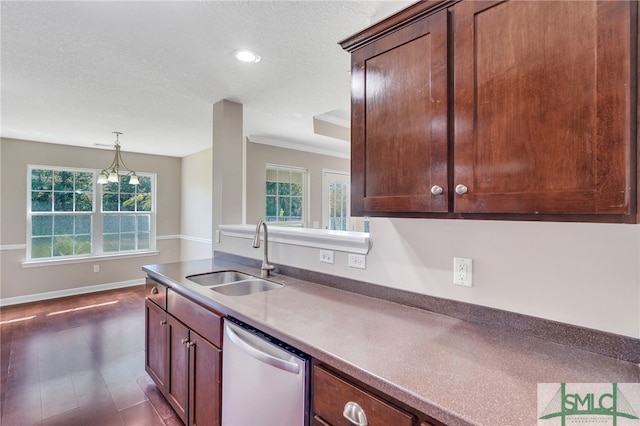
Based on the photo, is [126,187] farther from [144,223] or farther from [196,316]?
[196,316]

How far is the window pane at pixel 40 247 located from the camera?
4523mm

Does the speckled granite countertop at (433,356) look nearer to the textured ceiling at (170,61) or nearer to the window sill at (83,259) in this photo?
the textured ceiling at (170,61)

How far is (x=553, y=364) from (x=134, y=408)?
2478 millimetres

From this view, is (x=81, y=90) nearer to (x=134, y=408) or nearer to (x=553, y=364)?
(x=134, y=408)

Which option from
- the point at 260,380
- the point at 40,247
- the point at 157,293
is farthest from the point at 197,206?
the point at 260,380

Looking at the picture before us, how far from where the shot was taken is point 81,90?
263cm

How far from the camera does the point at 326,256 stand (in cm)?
190

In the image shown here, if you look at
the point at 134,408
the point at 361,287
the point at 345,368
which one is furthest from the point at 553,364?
the point at 134,408

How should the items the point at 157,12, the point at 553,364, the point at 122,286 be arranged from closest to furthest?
the point at 553,364 < the point at 157,12 < the point at 122,286

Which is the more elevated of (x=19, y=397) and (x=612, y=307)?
(x=612, y=307)

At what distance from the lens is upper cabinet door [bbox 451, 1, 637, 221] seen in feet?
2.54

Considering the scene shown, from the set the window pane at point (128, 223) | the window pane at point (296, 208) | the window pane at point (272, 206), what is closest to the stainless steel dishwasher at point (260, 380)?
the window pane at point (272, 206)

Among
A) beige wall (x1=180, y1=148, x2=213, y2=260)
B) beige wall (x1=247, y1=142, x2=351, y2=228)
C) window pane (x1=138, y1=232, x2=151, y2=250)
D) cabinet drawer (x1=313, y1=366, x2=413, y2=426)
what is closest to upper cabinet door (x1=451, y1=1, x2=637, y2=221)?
cabinet drawer (x1=313, y1=366, x2=413, y2=426)

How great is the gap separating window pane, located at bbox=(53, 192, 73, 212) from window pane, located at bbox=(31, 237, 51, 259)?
1.55ft
